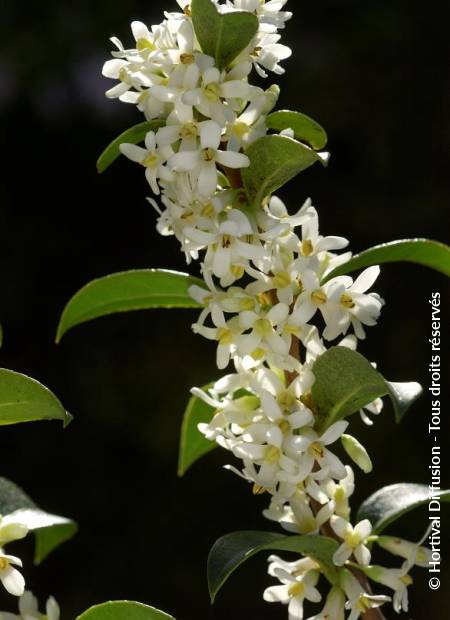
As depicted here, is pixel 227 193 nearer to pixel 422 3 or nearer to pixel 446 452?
pixel 446 452

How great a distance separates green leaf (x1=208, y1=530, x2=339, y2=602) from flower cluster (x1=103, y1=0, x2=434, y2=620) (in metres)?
0.01

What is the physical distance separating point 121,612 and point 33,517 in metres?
0.11

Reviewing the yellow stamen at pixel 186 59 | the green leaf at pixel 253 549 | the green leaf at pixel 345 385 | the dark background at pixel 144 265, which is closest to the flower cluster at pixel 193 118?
A: the yellow stamen at pixel 186 59

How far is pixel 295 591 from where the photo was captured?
0.78m

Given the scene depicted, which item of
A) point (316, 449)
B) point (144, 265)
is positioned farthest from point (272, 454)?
point (144, 265)

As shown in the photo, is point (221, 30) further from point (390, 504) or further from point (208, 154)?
point (390, 504)

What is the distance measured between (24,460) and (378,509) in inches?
111

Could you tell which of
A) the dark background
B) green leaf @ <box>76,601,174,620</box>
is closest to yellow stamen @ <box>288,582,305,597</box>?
green leaf @ <box>76,601,174,620</box>

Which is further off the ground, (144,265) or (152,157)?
(152,157)

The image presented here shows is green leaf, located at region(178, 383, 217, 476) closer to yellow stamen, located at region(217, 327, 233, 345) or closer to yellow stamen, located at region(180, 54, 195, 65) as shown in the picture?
yellow stamen, located at region(217, 327, 233, 345)

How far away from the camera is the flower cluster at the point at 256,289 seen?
0.71 m

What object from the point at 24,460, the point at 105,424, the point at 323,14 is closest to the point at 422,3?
the point at 323,14

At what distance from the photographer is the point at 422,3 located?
3701 mm

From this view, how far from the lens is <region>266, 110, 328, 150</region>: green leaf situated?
31.5 inches
